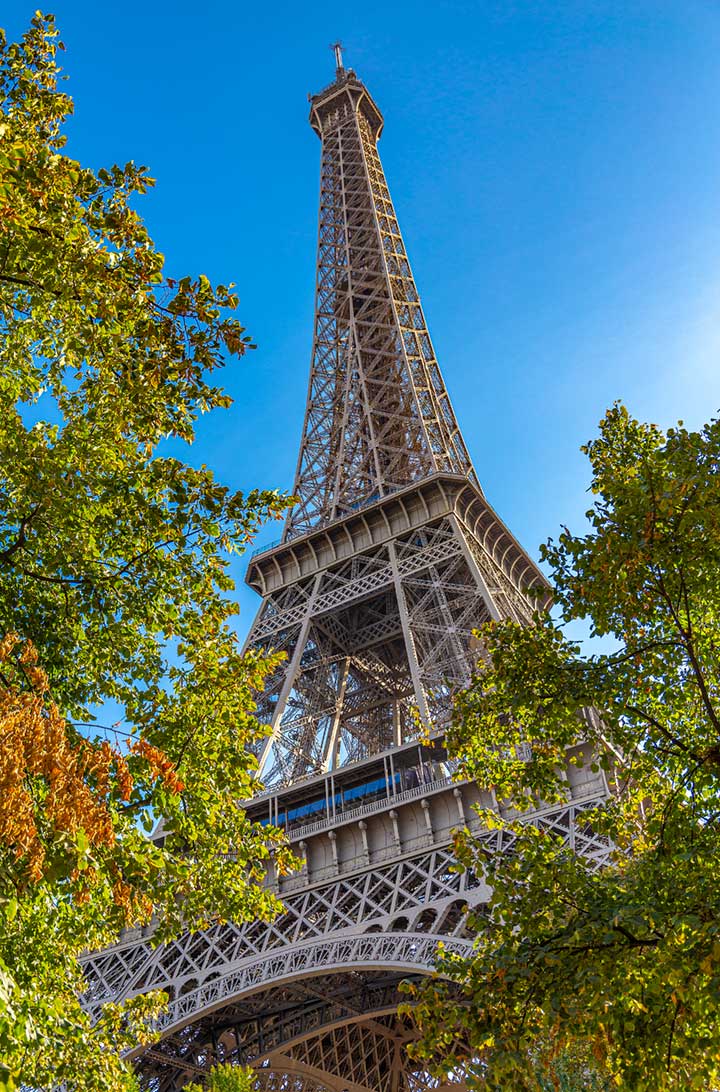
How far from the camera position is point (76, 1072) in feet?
26.3

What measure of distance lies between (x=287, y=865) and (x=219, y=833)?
111 centimetres

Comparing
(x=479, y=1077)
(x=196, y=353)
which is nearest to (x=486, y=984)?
(x=479, y=1077)

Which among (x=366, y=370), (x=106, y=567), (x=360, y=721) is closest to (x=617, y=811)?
(x=106, y=567)

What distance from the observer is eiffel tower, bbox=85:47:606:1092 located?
761 inches

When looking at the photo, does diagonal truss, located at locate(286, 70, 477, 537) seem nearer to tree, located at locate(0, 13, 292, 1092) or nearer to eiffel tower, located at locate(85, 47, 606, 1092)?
eiffel tower, located at locate(85, 47, 606, 1092)

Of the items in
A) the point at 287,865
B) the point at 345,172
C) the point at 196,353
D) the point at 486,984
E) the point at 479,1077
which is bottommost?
the point at 479,1077


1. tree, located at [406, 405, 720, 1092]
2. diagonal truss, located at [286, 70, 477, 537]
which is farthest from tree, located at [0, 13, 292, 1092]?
diagonal truss, located at [286, 70, 477, 537]

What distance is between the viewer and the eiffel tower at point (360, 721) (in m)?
19.3

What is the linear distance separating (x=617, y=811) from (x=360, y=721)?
23.1 meters

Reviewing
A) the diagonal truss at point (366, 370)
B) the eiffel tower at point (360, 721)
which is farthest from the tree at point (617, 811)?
the diagonal truss at point (366, 370)

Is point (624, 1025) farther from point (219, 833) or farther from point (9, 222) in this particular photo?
point (9, 222)

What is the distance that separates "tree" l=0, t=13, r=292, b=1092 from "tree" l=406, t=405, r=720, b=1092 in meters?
2.59

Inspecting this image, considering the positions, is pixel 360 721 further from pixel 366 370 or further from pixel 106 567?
pixel 106 567

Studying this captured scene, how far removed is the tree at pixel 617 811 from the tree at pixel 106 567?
2.59 m
